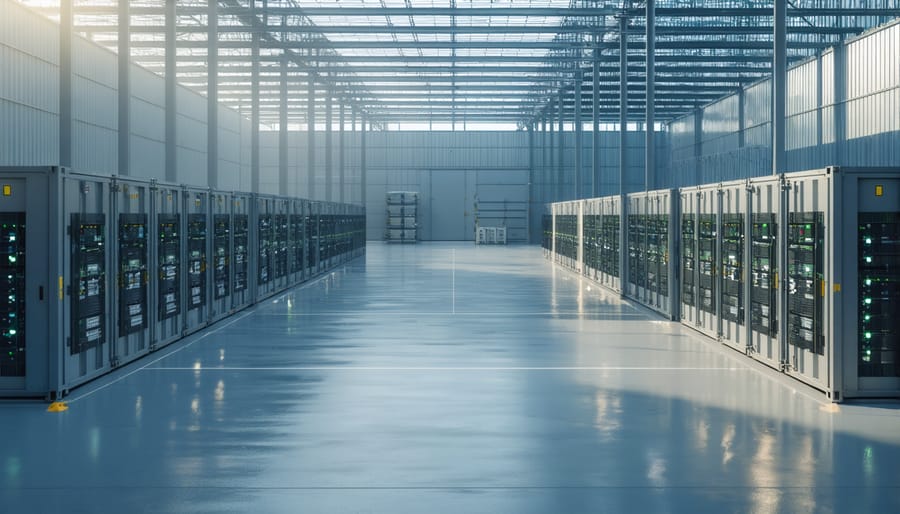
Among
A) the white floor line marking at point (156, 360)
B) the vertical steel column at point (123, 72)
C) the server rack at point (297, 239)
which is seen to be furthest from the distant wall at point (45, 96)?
the white floor line marking at point (156, 360)

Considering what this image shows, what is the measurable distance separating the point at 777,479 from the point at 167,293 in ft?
36.9

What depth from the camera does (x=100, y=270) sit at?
41.9 ft

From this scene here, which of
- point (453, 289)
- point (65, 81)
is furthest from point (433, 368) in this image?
point (453, 289)

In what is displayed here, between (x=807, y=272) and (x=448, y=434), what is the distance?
5.54 m

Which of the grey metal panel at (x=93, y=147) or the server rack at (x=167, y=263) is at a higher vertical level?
the grey metal panel at (x=93, y=147)

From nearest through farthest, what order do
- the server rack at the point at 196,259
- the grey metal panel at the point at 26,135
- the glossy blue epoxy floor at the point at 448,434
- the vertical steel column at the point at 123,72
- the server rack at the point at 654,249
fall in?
the glossy blue epoxy floor at the point at 448,434 → the server rack at the point at 196,259 → the server rack at the point at 654,249 → the vertical steel column at the point at 123,72 → the grey metal panel at the point at 26,135

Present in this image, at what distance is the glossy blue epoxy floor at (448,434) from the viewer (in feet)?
24.2

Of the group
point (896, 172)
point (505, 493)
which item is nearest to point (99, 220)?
Answer: point (505, 493)

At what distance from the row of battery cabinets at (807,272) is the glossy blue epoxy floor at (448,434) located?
47 cm

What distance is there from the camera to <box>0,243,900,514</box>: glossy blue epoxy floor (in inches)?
290

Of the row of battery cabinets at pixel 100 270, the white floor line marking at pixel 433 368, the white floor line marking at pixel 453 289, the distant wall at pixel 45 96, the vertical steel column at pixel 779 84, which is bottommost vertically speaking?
the white floor line marking at pixel 433 368

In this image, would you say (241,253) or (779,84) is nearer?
(779,84)

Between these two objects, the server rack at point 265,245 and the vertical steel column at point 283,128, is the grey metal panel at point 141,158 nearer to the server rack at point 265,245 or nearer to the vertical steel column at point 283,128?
the vertical steel column at point 283,128

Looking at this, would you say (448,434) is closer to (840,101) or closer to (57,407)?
(57,407)
